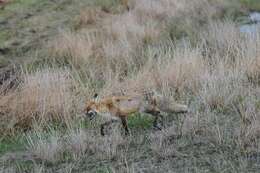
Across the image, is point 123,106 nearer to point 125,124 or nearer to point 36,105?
point 125,124

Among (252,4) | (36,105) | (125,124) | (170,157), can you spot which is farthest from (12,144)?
(252,4)

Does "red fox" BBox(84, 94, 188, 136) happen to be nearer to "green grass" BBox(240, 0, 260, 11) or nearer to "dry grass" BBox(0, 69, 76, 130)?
"dry grass" BBox(0, 69, 76, 130)

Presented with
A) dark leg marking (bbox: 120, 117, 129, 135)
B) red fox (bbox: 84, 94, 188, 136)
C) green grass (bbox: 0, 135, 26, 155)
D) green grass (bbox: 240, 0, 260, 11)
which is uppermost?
red fox (bbox: 84, 94, 188, 136)

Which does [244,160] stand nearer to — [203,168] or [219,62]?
[203,168]

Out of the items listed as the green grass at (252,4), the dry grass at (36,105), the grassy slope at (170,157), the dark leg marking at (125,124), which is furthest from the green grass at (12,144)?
the green grass at (252,4)

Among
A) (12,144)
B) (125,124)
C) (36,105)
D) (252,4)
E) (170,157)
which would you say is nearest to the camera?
(170,157)

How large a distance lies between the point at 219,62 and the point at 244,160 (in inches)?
138

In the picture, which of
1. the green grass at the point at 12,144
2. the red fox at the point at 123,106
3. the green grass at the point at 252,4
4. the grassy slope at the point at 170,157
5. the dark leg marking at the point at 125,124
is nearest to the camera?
the grassy slope at the point at 170,157

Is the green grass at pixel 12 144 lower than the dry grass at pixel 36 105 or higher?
lower

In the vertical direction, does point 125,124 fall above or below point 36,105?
above

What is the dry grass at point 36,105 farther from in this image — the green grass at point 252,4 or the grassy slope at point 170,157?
the green grass at point 252,4

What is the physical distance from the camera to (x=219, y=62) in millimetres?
8477

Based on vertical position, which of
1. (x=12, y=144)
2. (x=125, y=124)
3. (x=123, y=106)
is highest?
(x=123, y=106)

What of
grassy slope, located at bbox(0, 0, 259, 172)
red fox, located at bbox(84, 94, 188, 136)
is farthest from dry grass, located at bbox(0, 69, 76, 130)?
red fox, located at bbox(84, 94, 188, 136)
